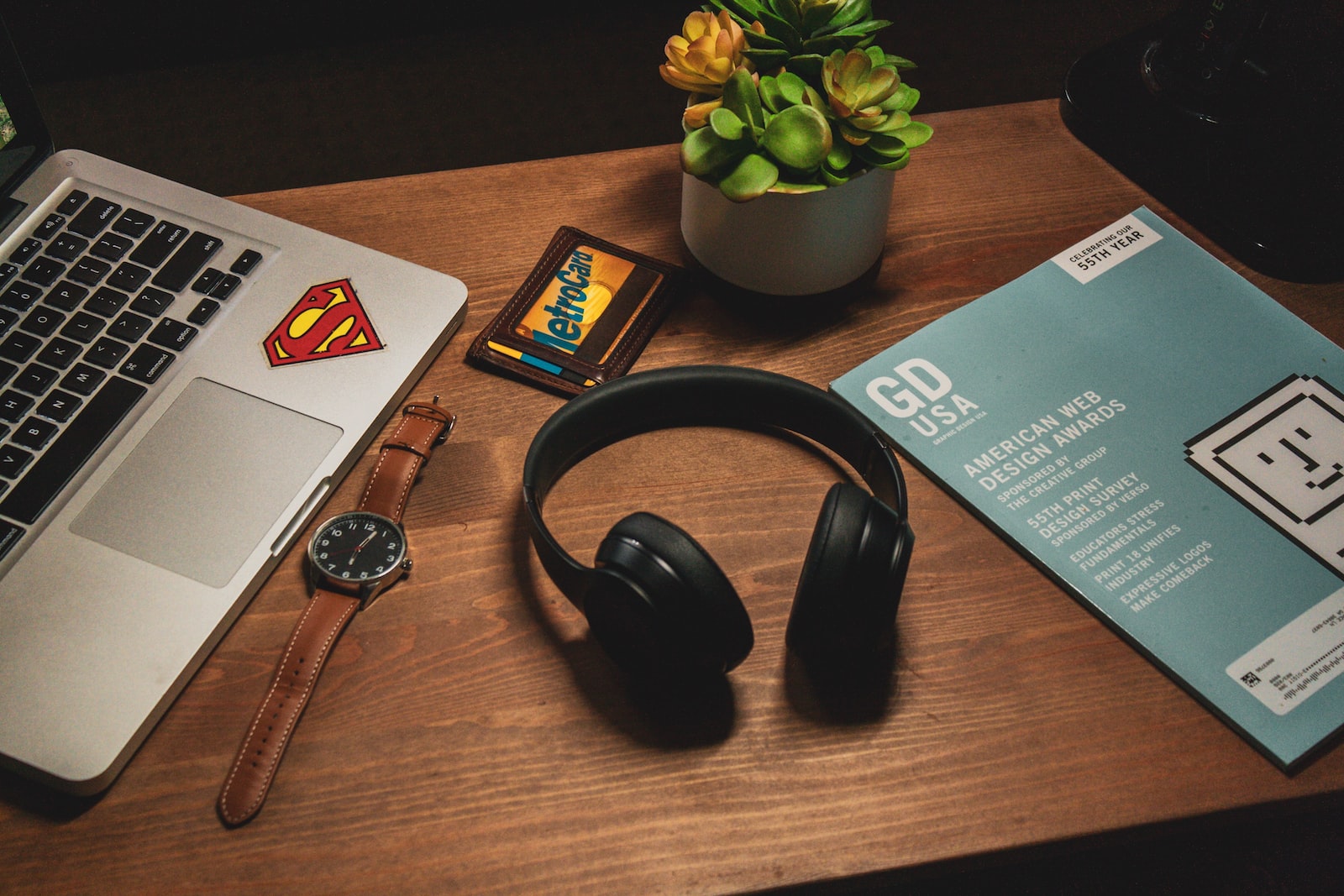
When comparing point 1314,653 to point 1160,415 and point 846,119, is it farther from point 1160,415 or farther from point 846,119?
point 846,119

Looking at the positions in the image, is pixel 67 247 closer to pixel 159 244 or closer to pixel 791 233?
pixel 159 244

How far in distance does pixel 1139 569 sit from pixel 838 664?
0.20m

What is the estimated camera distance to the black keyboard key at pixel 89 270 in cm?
69

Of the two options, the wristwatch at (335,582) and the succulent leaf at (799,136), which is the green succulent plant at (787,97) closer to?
the succulent leaf at (799,136)

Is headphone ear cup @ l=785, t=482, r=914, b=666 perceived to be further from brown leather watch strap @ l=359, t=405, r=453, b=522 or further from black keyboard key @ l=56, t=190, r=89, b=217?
black keyboard key @ l=56, t=190, r=89, b=217

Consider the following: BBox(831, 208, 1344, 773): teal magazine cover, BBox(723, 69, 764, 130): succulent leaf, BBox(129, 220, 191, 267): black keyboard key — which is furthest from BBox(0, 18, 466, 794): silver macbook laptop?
BBox(831, 208, 1344, 773): teal magazine cover

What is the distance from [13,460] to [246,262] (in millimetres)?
197

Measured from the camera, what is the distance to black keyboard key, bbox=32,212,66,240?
2.33ft

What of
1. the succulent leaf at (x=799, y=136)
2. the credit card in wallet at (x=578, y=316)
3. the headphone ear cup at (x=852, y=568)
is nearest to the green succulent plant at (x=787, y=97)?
the succulent leaf at (x=799, y=136)

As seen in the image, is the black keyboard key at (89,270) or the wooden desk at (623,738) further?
the black keyboard key at (89,270)

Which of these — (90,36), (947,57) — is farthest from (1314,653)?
(90,36)

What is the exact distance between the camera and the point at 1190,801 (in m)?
0.56

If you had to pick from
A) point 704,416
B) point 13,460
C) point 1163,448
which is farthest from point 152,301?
point 1163,448

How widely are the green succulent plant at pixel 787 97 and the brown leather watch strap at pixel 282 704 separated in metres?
0.36
